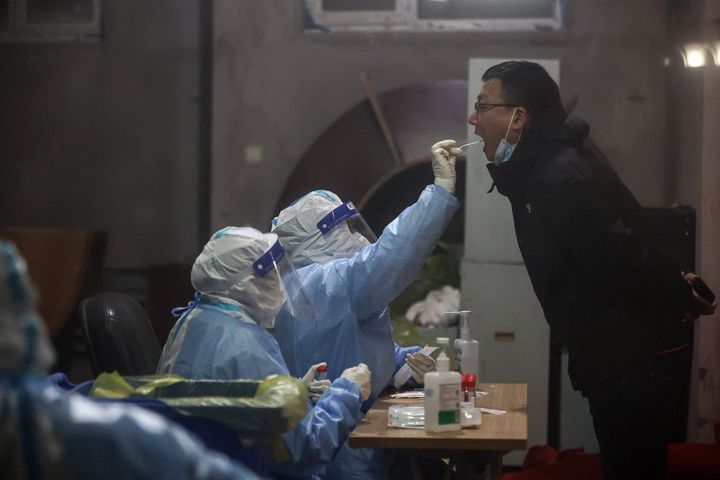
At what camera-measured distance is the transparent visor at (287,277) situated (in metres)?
2.46

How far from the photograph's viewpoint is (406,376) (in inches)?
118

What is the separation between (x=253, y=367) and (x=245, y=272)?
28 cm

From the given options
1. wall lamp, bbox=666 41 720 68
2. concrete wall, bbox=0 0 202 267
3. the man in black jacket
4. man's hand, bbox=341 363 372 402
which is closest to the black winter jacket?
the man in black jacket

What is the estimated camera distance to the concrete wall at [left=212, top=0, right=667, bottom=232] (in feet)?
18.0

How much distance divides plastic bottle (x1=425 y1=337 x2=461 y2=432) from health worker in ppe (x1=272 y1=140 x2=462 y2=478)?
0.46 meters

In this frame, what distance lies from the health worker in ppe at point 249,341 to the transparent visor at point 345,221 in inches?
18.8

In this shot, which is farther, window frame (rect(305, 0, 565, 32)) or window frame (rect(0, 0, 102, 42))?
window frame (rect(0, 0, 102, 42))

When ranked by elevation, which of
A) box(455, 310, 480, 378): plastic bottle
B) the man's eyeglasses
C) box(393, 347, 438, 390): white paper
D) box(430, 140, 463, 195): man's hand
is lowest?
box(393, 347, 438, 390): white paper

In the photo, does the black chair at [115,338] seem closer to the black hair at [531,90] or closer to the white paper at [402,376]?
the white paper at [402,376]

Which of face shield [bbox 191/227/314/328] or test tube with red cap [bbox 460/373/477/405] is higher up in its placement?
face shield [bbox 191/227/314/328]

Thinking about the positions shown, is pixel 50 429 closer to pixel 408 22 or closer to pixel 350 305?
pixel 350 305

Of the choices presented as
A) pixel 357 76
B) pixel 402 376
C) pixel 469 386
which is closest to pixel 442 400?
pixel 469 386

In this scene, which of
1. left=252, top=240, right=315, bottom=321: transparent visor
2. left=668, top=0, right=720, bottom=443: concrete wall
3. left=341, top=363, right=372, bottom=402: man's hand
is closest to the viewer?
left=341, top=363, right=372, bottom=402: man's hand

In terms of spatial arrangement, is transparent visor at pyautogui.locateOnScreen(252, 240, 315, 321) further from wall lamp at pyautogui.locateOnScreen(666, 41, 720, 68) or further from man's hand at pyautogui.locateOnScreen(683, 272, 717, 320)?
wall lamp at pyautogui.locateOnScreen(666, 41, 720, 68)
